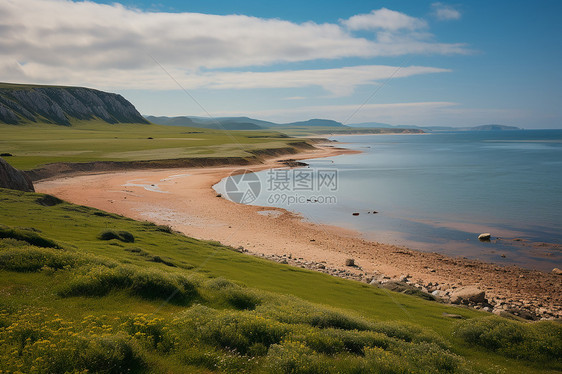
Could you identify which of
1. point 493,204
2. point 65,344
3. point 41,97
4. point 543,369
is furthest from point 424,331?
point 41,97

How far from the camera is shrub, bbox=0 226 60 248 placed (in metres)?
14.9

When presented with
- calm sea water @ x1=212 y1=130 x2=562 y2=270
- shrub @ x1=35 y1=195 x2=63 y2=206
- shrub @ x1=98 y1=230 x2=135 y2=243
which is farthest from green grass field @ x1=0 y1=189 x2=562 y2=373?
calm sea water @ x1=212 y1=130 x2=562 y2=270

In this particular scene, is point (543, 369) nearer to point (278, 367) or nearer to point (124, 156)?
point (278, 367)

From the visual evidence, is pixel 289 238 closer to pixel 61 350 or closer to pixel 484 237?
pixel 484 237

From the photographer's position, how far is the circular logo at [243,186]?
2193 inches

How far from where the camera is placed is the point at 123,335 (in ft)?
27.2

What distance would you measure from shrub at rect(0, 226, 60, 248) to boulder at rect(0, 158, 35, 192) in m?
21.1

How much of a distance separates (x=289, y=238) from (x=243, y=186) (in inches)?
1267

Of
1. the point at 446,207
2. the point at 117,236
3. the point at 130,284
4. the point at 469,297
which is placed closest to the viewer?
the point at 130,284

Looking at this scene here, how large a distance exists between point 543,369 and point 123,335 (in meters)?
12.2

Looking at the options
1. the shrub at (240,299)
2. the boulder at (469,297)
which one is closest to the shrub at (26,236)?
the shrub at (240,299)

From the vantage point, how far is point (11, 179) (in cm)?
3234
